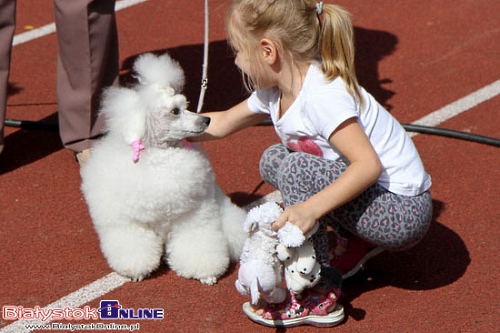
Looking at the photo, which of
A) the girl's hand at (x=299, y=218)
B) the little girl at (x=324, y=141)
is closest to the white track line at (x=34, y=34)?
the little girl at (x=324, y=141)

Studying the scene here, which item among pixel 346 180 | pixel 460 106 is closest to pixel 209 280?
pixel 346 180

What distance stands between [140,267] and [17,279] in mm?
560

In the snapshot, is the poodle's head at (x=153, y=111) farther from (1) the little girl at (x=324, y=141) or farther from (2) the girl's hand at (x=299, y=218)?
(2) the girl's hand at (x=299, y=218)

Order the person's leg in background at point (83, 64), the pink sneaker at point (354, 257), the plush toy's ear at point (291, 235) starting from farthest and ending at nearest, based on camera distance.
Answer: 1. the person's leg in background at point (83, 64)
2. the pink sneaker at point (354, 257)
3. the plush toy's ear at point (291, 235)

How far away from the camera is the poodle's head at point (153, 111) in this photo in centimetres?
305

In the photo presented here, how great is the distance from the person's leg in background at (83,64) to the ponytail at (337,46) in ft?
5.03

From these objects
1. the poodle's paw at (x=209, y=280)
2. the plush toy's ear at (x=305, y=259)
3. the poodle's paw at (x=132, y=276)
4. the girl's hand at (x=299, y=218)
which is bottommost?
the poodle's paw at (x=132, y=276)

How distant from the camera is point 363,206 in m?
2.99

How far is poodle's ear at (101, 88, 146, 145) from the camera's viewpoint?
3.04m

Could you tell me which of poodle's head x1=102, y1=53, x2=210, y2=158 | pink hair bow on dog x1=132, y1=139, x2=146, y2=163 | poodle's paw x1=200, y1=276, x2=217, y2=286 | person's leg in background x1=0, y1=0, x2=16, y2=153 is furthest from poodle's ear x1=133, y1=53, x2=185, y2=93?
person's leg in background x1=0, y1=0, x2=16, y2=153

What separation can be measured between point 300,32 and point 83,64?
1.63m

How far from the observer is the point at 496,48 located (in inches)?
210

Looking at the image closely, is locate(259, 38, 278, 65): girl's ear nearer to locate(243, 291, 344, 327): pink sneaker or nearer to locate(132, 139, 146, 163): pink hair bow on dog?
locate(132, 139, 146, 163): pink hair bow on dog

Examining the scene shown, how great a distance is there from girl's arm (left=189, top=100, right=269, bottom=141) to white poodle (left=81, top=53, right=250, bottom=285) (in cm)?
11
